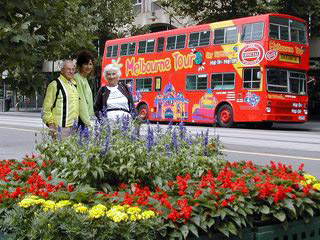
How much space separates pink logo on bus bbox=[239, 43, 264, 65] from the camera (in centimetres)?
1995

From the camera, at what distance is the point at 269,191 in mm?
3527

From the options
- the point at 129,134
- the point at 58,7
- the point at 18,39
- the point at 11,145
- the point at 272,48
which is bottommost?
the point at 11,145

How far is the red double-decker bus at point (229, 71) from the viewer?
2003 centimetres

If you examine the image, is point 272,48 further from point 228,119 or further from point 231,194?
point 231,194

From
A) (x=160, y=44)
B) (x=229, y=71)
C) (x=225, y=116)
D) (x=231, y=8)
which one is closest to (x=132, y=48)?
(x=160, y=44)

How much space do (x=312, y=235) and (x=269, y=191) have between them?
442 millimetres

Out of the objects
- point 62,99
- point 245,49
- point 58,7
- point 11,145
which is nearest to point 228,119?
point 245,49

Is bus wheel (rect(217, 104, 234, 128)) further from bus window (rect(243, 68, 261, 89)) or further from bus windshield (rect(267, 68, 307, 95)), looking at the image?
bus windshield (rect(267, 68, 307, 95))

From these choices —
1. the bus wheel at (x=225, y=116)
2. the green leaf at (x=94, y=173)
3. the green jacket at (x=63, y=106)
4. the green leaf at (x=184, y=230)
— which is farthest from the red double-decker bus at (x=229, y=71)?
the green leaf at (x=184, y=230)

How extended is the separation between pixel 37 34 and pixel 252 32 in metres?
16.8

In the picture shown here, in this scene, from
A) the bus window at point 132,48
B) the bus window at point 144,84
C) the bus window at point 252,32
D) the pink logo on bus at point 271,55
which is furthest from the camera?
the bus window at point 132,48

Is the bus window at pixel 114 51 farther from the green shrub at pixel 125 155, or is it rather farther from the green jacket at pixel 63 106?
the green shrub at pixel 125 155

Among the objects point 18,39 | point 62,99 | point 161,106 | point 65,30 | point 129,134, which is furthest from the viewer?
point 161,106

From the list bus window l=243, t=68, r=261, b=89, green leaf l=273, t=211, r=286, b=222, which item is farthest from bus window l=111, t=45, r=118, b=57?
green leaf l=273, t=211, r=286, b=222
